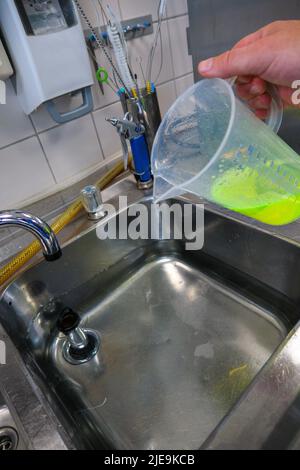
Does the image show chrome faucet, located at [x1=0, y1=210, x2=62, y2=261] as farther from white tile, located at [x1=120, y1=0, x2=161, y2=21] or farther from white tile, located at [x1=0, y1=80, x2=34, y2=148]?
white tile, located at [x1=120, y1=0, x2=161, y2=21]

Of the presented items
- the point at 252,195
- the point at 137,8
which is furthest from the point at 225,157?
the point at 137,8

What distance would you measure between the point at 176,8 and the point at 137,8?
0.46ft

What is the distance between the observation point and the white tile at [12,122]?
0.66 metres

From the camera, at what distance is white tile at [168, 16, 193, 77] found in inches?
35.2

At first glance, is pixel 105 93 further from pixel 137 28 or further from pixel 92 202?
pixel 92 202

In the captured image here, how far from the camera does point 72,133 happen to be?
0.78 metres

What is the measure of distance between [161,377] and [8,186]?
0.55 m

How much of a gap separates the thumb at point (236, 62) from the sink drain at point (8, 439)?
60 cm

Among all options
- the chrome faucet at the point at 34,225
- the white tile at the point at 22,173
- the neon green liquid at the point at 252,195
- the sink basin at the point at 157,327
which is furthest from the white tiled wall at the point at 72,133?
the neon green liquid at the point at 252,195

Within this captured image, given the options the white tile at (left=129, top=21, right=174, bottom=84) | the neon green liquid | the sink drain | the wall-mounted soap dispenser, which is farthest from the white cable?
the sink drain

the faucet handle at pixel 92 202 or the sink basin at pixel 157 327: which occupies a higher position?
the faucet handle at pixel 92 202

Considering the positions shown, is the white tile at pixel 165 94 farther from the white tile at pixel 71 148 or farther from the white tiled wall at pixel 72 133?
the white tile at pixel 71 148

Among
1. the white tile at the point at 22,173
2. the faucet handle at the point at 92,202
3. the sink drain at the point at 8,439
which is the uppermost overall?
the white tile at the point at 22,173

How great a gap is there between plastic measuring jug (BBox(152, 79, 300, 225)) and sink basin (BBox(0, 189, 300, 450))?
15cm
